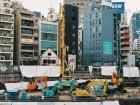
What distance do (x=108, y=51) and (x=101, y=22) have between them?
8.94 m

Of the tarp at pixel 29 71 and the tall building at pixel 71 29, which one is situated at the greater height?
the tall building at pixel 71 29

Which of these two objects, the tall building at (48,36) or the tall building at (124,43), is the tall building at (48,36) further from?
the tall building at (124,43)

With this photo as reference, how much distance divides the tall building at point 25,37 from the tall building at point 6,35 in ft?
8.25

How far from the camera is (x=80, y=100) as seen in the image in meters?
34.8

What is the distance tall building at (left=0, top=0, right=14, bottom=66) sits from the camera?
3282 inches

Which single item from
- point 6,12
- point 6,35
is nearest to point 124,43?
point 6,35

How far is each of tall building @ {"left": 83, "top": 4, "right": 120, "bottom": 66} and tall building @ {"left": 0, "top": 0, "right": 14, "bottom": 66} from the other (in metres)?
31.9

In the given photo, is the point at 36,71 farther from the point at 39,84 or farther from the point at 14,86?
the point at 14,86

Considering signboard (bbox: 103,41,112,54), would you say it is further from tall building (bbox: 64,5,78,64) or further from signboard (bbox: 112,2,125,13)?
tall building (bbox: 64,5,78,64)

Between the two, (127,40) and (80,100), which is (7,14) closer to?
(127,40)

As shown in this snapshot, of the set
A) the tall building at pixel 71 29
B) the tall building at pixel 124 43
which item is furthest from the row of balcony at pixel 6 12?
the tall building at pixel 124 43

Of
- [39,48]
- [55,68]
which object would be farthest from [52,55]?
[55,68]

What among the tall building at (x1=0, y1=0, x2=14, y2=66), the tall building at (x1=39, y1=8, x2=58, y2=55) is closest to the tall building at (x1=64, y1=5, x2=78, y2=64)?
the tall building at (x1=39, y1=8, x2=58, y2=55)

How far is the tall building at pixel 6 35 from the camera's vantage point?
83375mm
